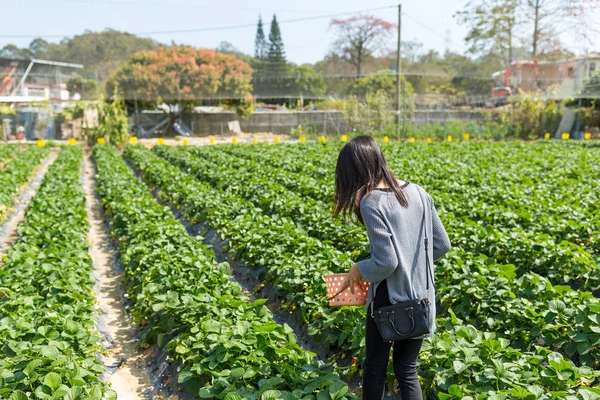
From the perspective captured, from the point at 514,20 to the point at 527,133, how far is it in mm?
16358

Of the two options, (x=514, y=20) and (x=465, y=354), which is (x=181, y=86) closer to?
(x=514, y=20)

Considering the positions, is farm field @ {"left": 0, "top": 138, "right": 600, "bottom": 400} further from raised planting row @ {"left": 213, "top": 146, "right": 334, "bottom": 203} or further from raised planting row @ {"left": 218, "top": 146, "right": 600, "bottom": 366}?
raised planting row @ {"left": 213, "top": 146, "right": 334, "bottom": 203}

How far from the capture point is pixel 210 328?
3.66 m

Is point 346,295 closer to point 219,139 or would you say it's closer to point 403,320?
point 403,320

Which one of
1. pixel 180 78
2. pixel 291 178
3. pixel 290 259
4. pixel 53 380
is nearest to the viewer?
pixel 53 380

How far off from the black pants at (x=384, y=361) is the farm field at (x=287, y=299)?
223mm

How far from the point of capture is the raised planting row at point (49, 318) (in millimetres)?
3146

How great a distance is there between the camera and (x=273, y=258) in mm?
5574

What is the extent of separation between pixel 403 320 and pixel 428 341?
0.94m

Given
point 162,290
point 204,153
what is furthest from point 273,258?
point 204,153

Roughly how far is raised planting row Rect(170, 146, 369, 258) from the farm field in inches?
1.4

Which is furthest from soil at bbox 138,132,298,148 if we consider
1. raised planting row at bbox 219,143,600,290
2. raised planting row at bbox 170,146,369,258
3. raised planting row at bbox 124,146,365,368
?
raised planting row at bbox 124,146,365,368

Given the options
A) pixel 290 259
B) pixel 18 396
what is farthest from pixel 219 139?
pixel 18 396

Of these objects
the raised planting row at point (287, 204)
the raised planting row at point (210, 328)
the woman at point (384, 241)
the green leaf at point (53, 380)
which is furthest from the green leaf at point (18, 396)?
the raised planting row at point (287, 204)
